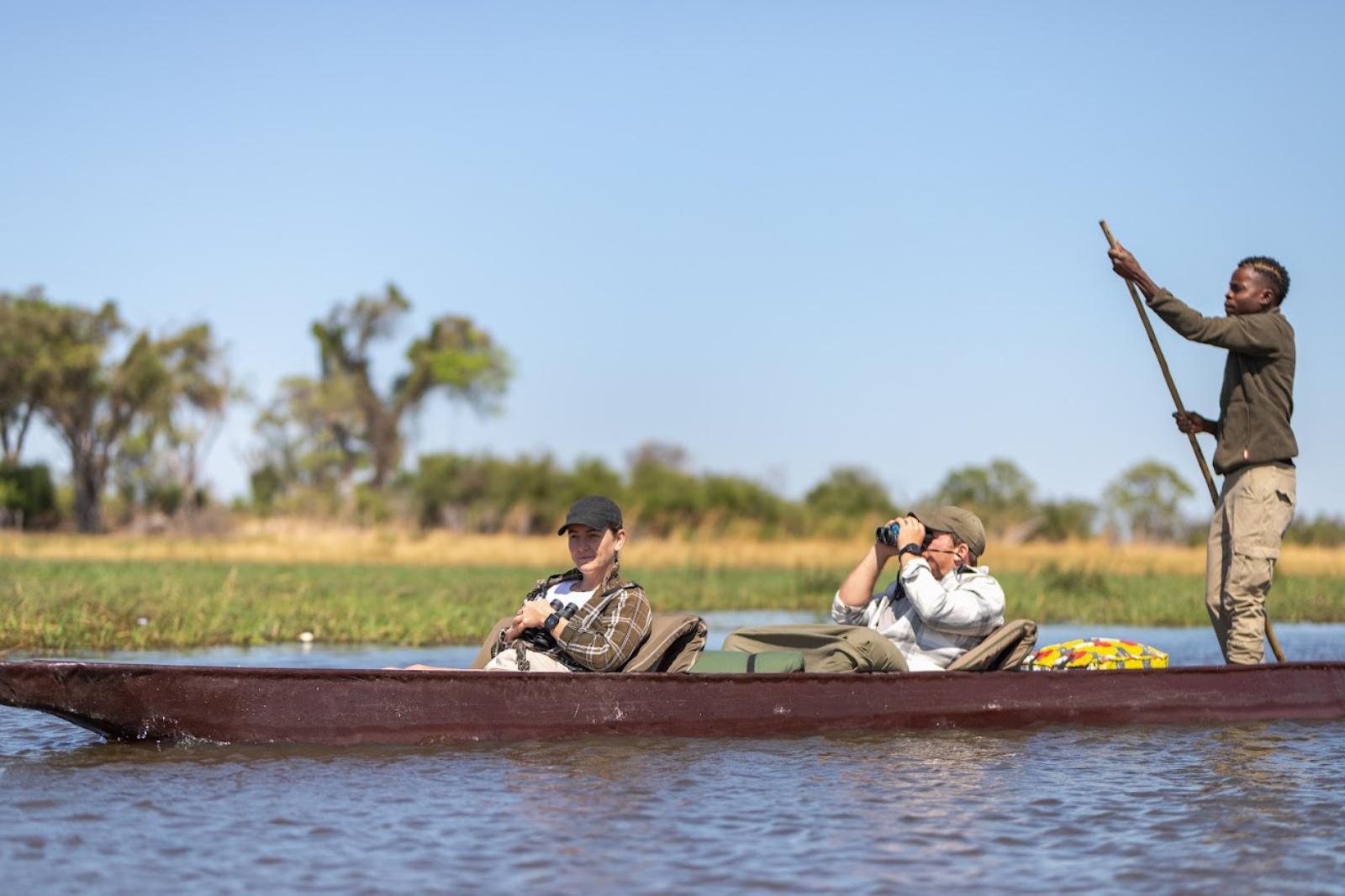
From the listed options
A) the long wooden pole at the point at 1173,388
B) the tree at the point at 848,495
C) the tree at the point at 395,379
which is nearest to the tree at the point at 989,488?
the tree at the point at 848,495

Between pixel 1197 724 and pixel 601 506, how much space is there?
3690 millimetres

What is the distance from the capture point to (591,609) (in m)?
7.77

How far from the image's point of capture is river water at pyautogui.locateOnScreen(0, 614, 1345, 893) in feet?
17.7

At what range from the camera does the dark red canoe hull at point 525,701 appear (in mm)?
7453

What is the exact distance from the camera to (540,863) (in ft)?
18.2

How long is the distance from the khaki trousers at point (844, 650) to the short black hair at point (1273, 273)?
3.04 metres

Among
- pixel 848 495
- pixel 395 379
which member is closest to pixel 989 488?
pixel 848 495

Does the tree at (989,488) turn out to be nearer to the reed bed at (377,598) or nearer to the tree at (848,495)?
the tree at (848,495)

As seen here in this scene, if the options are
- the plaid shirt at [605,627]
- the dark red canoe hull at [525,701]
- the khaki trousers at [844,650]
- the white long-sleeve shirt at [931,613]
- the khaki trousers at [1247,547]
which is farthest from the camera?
the khaki trousers at [1247,547]

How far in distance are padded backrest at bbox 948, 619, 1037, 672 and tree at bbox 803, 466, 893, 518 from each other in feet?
121

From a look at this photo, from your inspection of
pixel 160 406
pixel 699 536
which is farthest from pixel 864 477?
pixel 699 536

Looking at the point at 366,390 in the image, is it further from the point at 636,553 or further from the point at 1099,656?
the point at 1099,656

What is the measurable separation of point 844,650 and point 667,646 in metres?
0.93

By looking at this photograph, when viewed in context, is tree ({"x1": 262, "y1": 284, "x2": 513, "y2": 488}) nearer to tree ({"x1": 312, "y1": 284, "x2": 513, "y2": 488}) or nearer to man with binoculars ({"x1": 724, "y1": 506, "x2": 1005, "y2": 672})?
tree ({"x1": 312, "y1": 284, "x2": 513, "y2": 488})
